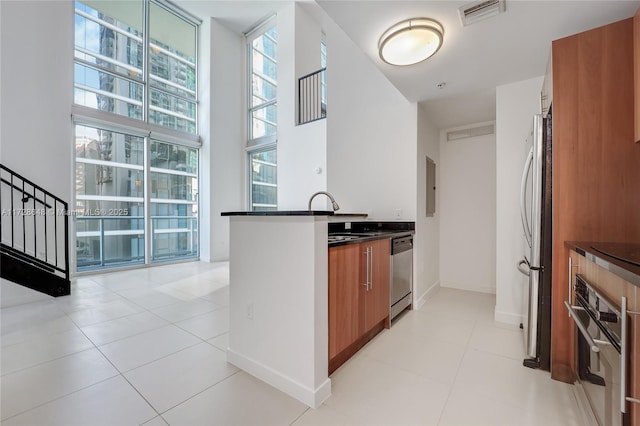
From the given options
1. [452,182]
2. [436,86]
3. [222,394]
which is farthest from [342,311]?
[452,182]

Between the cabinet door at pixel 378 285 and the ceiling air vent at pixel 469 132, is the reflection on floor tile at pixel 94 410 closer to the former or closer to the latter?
the cabinet door at pixel 378 285

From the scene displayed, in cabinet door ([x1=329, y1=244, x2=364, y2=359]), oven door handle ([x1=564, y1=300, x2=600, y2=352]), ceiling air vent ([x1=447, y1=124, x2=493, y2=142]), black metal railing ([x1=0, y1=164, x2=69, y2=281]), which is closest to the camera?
oven door handle ([x1=564, y1=300, x2=600, y2=352])

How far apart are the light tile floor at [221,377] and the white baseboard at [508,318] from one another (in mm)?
97

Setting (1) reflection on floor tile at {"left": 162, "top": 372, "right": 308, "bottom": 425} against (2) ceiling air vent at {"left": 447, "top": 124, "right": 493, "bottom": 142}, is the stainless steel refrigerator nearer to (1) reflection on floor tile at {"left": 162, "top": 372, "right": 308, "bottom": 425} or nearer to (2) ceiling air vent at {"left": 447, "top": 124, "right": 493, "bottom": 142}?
(1) reflection on floor tile at {"left": 162, "top": 372, "right": 308, "bottom": 425}

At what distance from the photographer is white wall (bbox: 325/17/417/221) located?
10.7 feet

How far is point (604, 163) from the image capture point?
1639 mm

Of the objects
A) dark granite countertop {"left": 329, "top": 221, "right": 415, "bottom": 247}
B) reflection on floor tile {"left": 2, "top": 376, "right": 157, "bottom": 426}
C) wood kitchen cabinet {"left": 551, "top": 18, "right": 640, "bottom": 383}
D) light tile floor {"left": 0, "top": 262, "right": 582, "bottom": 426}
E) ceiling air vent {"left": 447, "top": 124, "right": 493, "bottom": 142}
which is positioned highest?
ceiling air vent {"left": 447, "top": 124, "right": 493, "bottom": 142}

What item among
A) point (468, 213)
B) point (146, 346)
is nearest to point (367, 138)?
point (468, 213)

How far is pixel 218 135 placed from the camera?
6227 mm

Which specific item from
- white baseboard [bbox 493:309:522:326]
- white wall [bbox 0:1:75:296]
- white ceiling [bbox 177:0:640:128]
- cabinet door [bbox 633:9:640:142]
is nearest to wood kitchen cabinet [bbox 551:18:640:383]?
cabinet door [bbox 633:9:640:142]

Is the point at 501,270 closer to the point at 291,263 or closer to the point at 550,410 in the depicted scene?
the point at 550,410

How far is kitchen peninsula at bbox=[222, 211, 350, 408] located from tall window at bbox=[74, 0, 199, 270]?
449 centimetres

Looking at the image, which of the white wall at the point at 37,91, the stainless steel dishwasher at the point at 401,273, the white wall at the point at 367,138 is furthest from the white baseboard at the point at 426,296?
the white wall at the point at 37,91

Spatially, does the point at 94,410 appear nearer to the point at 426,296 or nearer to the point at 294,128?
the point at 426,296
